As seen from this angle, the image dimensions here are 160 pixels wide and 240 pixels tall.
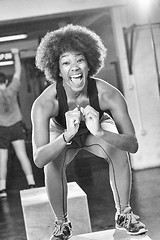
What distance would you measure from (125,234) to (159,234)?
90 cm

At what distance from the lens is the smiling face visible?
7.67ft

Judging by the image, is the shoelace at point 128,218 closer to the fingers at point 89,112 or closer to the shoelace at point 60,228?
the shoelace at point 60,228

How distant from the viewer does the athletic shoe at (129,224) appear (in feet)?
8.16

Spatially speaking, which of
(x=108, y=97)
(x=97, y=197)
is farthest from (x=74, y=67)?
(x=97, y=197)

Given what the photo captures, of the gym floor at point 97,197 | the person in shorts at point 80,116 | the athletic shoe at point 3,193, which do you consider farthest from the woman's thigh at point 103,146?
the athletic shoe at point 3,193

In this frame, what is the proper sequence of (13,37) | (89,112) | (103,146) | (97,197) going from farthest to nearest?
(13,37), (97,197), (103,146), (89,112)

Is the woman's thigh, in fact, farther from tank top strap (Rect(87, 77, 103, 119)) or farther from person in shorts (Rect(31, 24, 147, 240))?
tank top strap (Rect(87, 77, 103, 119))

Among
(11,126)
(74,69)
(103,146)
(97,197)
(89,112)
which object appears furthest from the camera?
(11,126)

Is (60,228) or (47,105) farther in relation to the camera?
(60,228)

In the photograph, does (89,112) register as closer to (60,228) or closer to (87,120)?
(87,120)

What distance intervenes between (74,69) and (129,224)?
855 millimetres

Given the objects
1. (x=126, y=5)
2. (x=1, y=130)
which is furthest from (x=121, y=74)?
(x=1, y=130)

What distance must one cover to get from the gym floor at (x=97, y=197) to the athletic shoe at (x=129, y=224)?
78cm

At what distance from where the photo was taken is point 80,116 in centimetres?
222
